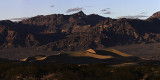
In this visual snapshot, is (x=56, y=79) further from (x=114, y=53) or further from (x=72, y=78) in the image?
(x=114, y=53)

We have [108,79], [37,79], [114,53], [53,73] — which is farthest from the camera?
[114,53]

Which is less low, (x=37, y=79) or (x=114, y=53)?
(x=37, y=79)

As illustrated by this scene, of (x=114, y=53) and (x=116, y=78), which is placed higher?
(x=116, y=78)

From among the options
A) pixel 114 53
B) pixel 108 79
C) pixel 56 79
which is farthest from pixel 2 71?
pixel 114 53

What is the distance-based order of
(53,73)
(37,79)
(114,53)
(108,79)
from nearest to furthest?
(108,79) < (37,79) < (53,73) < (114,53)

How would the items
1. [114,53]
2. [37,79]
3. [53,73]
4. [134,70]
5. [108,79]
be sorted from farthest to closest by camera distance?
1. [114,53]
2. [134,70]
3. [53,73]
4. [37,79]
5. [108,79]

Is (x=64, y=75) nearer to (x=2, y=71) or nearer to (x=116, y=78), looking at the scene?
(x=116, y=78)

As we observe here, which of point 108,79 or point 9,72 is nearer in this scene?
point 108,79

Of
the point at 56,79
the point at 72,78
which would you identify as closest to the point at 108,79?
the point at 72,78

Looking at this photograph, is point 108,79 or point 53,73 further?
point 53,73
